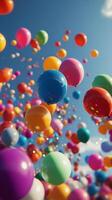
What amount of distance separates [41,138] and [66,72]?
316 cm

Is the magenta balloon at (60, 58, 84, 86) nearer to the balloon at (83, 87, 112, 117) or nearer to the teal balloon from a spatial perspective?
the balloon at (83, 87, 112, 117)

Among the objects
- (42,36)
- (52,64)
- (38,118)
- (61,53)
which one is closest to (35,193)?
(38,118)

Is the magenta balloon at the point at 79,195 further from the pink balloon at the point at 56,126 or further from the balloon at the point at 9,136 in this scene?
the pink balloon at the point at 56,126

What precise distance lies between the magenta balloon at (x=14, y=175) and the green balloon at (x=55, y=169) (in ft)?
2.60

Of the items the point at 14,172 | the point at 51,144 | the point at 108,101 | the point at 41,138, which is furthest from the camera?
the point at 51,144

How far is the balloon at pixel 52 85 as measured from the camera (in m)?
6.37

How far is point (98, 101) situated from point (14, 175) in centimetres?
248

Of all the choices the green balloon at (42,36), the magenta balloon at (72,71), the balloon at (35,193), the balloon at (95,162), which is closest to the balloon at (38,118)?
the magenta balloon at (72,71)

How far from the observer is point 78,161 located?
1194cm

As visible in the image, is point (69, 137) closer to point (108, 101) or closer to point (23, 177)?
point (108, 101)

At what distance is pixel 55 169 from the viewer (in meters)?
5.53

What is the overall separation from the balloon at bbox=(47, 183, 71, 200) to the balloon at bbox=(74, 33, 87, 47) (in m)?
5.66

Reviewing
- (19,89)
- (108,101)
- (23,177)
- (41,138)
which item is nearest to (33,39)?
(19,89)

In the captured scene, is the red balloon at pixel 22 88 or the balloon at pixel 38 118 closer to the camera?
the balloon at pixel 38 118
